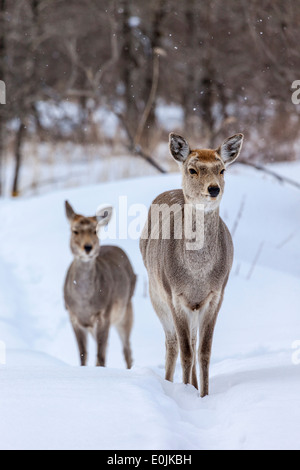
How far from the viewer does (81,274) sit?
21.8ft

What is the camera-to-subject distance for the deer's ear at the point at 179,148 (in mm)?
4547

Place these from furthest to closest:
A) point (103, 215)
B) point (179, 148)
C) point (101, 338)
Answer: point (103, 215), point (101, 338), point (179, 148)

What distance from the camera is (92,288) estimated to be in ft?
21.6

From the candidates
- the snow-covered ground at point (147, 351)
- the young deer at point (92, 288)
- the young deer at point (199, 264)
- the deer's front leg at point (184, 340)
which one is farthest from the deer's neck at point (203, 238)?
the young deer at point (92, 288)

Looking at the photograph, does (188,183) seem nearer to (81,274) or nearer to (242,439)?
(242,439)

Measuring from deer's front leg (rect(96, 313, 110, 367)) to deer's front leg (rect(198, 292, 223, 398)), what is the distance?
1.99 m

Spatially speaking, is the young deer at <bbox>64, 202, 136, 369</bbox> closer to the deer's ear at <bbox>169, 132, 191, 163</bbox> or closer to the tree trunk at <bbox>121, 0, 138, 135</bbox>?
the deer's ear at <bbox>169, 132, 191, 163</bbox>

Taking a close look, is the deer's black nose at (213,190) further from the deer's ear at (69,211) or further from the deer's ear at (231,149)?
the deer's ear at (69,211)

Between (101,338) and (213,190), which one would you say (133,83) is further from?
(213,190)

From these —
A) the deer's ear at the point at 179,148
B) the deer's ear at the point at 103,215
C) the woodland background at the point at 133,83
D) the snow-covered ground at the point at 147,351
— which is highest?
the woodland background at the point at 133,83

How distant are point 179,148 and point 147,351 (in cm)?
309

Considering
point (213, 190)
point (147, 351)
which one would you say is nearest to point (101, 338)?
point (147, 351)

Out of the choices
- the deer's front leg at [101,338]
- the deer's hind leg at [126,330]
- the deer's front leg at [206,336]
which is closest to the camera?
the deer's front leg at [206,336]

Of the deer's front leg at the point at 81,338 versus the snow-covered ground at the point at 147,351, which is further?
the deer's front leg at the point at 81,338
